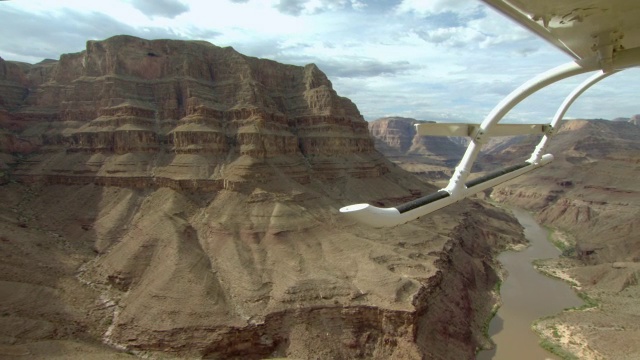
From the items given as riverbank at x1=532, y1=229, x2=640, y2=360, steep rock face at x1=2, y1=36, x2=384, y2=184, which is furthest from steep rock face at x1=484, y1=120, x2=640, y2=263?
steep rock face at x1=2, y1=36, x2=384, y2=184

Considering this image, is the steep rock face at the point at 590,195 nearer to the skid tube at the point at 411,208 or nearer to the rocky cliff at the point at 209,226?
the rocky cliff at the point at 209,226

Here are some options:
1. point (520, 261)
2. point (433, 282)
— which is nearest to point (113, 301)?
point (433, 282)

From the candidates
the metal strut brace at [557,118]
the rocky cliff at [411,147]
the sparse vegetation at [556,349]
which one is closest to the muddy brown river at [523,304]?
the sparse vegetation at [556,349]

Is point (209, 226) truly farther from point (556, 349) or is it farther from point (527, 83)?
point (527, 83)

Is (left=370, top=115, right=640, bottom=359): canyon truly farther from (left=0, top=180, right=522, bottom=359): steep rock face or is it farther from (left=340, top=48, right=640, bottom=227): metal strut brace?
(left=340, top=48, right=640, bottom=227): metal strut brace

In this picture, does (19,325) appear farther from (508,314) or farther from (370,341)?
(508,314)
